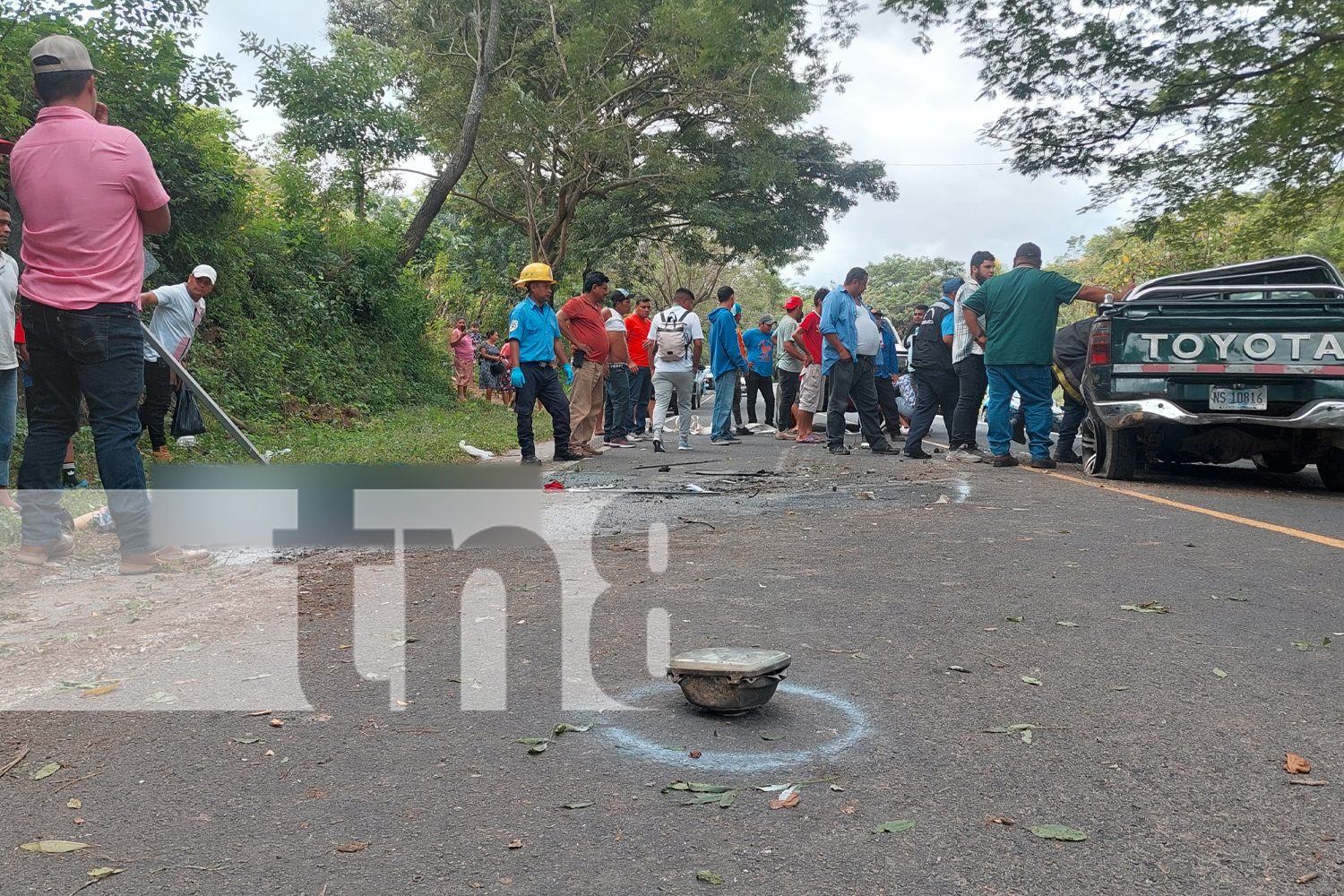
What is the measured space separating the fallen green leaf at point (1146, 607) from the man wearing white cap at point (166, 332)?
290 inches

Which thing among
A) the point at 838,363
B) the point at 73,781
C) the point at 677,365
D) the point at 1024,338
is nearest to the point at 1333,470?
the point at 1024,338

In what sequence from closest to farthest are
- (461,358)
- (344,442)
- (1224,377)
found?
(1224,377)
(344,442)
(461,358)

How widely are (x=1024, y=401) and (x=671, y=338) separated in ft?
14.4

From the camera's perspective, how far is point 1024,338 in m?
9.99

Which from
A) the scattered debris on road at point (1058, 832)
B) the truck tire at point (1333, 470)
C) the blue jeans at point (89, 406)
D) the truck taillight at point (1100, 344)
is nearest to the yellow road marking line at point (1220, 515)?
the truck taillight at point (1100, 344)

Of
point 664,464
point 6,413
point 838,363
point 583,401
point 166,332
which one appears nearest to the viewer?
point 6,413

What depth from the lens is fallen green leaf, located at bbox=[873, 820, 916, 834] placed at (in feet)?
7.95

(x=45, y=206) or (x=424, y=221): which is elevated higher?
(x=424, y=221)

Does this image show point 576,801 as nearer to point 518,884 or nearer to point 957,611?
point 518,884

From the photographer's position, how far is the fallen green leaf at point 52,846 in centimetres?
235

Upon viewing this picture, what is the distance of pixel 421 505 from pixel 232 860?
3.88 metres

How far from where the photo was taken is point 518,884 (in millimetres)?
2199

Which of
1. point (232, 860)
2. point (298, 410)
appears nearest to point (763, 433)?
point (298, 410)

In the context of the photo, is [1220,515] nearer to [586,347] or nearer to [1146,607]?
[1146,607]
